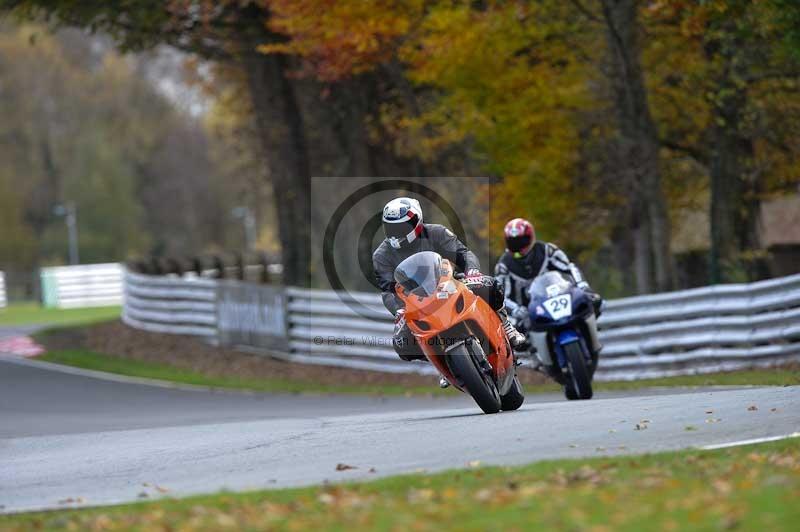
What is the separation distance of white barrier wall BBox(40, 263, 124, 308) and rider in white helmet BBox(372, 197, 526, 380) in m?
39.9

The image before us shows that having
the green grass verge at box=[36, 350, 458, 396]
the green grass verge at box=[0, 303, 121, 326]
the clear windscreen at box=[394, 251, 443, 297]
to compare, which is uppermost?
the clear windscreen at box=[394, 251, 443, 297]

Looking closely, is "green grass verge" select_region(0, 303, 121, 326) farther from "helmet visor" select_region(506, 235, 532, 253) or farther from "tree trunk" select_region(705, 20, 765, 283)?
"helmet visor" select_region(506, 235, 532, 253)

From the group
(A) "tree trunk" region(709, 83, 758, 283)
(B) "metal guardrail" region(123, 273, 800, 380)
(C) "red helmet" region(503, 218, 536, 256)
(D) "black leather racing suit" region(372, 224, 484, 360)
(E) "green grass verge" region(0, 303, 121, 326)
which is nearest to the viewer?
(D) "black leather racing suit" region(372, 224, 484, 360)

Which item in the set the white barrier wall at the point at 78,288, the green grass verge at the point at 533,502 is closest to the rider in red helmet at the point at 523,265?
the green grass verge at the point at 533,502

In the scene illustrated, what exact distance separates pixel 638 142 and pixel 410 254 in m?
10.6

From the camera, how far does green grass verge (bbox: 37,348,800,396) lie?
15875mm

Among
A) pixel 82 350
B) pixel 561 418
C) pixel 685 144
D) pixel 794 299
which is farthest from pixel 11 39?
pixel 561 418

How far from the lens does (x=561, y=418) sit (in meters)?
10.7

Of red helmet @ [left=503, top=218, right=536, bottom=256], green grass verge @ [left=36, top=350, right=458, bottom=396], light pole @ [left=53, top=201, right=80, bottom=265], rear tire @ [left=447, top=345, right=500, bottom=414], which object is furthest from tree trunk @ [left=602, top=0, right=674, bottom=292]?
light pole @ [left=53, top=201, right=80, bottom=265]

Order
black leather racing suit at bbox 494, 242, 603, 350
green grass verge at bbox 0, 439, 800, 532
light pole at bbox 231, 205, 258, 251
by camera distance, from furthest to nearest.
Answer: light pole at bbox 231, 205, 258, 251 < black leather racing suit at bbox 494, 242, 603, 350 < green grass verge at bbox 0, 439, 800, 532

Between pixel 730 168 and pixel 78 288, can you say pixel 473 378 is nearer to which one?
pixel 730 168

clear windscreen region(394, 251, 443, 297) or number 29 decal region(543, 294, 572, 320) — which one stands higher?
clear windscreen region(394, 251, 443, 297)

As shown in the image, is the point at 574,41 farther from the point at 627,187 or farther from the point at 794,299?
the point at 794,299

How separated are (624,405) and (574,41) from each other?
13389mm
